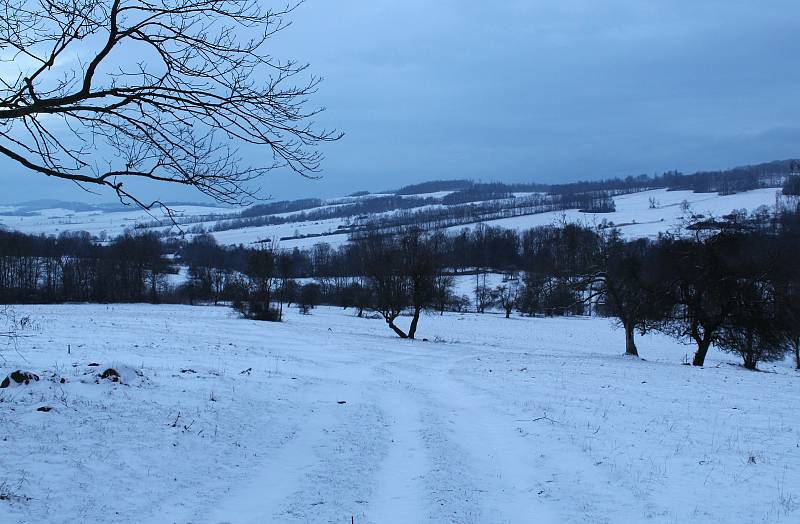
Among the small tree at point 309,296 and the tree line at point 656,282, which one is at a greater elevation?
the tree line at point 656,282

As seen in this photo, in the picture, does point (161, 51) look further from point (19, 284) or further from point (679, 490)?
point (19, 284)

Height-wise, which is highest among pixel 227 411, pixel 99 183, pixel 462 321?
pixel 99 183

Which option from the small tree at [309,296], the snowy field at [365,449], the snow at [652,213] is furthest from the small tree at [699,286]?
the snow at [652,213]

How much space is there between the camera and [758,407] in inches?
522

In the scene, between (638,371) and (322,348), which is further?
(322,348)

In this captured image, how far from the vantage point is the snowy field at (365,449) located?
607 cm

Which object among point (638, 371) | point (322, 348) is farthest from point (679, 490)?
point (322, 348)

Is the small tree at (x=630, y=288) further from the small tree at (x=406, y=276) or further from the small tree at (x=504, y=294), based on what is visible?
the small tree at (x=504, y=294)

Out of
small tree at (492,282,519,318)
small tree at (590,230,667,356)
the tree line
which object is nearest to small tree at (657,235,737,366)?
the tree line

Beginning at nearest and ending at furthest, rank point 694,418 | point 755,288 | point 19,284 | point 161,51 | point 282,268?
1. point 161,51
2. point 694,418
3. point 755,288
4. point 282,268
5. point 19,284

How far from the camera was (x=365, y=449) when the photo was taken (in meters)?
8.49

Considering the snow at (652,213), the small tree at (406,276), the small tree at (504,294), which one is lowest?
the small tree at (504,294)

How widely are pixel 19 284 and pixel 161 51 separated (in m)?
91.8

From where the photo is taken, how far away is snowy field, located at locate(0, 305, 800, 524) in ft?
19.9
